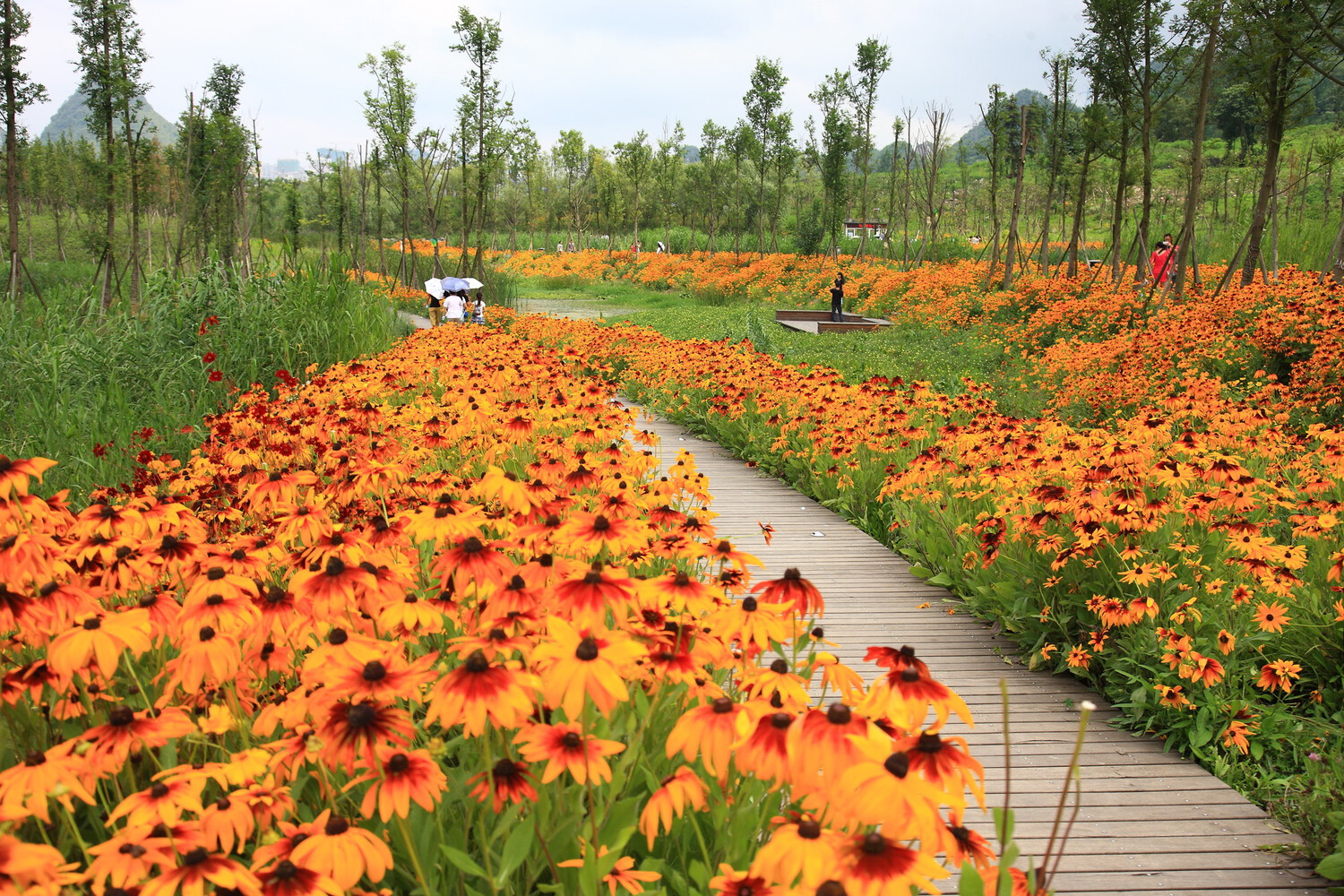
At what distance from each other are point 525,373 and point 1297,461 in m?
4.38

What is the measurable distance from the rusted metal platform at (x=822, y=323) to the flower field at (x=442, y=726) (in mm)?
13335

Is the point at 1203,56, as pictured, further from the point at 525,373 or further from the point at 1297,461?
the point at 525,373

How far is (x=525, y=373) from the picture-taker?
19.2 ft

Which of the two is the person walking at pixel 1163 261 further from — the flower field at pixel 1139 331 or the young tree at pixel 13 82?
the young tree at pixel 13 82

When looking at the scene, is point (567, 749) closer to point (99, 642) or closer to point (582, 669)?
point (582, 669)

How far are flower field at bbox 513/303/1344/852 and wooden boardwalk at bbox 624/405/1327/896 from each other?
0.12m

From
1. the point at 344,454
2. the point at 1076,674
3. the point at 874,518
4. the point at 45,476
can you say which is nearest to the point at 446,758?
the point at 344,454

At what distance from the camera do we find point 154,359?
6191 mm

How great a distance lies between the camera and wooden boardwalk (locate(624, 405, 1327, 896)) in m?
2.14

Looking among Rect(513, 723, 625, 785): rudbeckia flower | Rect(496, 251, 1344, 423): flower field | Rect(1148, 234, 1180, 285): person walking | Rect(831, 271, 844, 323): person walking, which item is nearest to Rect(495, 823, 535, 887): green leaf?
Rect(513, 723, 625, 785): rudbeckia flower

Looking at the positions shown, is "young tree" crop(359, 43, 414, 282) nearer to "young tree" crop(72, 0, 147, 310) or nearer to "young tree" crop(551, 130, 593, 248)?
"young tree" crop(72, 0, 147, 310)

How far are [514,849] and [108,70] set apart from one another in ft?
41.8

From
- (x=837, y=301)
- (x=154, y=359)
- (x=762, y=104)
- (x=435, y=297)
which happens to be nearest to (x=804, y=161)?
(x=762, y=104)

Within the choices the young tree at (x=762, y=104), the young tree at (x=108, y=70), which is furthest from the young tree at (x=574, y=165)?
the young tree at (x=108, y=70)
